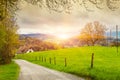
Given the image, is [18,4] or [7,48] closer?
[18,4]

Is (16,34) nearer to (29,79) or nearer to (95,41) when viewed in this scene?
(29,79)

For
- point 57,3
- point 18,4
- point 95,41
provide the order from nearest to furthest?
point 57,3 < point 18,4 < point 95,41

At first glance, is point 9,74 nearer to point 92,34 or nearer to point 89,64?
point 89,64

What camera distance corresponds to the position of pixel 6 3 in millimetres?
15250

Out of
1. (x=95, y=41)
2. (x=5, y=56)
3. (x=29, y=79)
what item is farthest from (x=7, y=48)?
(x=95, y=41)

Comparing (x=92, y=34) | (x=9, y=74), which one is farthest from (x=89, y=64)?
(x=92, y=34)

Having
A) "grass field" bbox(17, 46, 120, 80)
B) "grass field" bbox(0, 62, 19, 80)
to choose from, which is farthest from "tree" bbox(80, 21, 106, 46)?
"grass field" bbox(0, 62, 19, 80)

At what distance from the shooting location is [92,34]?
167125 mm

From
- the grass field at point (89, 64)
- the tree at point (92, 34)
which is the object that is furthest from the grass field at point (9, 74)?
the tree at point (92, 34)

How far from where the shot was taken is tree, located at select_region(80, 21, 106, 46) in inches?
6575

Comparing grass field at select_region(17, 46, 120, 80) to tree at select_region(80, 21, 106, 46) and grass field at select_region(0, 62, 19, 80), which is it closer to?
grass field at select_region(0, 62, 19, 80)

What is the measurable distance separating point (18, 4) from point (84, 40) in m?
157

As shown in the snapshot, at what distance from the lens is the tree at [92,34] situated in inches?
6575

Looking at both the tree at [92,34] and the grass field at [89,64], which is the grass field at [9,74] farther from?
the tree at [92,34]
